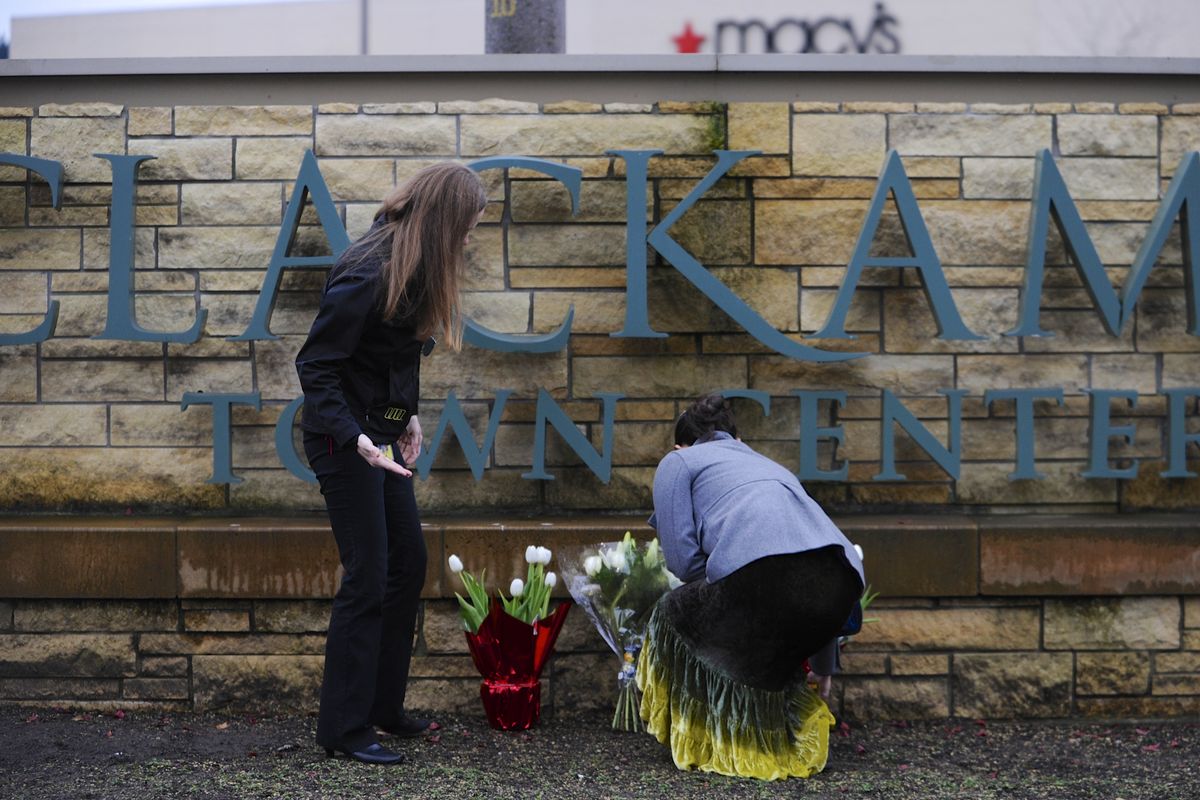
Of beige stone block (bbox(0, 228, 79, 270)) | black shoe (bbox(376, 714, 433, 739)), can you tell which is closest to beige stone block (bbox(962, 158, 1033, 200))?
black shoe (bbox(376, 714, 433, 739))

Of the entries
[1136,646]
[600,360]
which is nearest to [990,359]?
[1136,646]

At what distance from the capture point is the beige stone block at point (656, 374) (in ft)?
14.6

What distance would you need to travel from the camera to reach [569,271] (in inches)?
175

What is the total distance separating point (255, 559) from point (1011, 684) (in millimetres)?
2560

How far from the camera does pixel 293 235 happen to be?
14.2 feet

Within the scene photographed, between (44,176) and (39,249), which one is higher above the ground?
(44,176)

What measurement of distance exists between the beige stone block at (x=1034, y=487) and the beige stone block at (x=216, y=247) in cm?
258

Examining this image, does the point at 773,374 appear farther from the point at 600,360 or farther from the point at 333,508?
the point at 333,508

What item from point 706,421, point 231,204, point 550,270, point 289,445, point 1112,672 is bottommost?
point 1112,672

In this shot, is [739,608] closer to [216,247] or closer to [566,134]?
[566,134]

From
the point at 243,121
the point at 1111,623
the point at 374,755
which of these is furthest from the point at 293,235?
the point at 1111,623

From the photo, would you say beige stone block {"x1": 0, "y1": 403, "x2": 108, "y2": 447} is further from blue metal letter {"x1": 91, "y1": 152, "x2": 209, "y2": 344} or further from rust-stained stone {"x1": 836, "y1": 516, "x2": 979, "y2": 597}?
rust-stained stone {"x1": 836, "y1": 516, "x2": 979, "y2": 597}

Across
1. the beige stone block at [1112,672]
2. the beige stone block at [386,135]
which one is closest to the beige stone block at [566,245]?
the beige stone block at [386,135]

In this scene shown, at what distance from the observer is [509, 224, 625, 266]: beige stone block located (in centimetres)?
443
